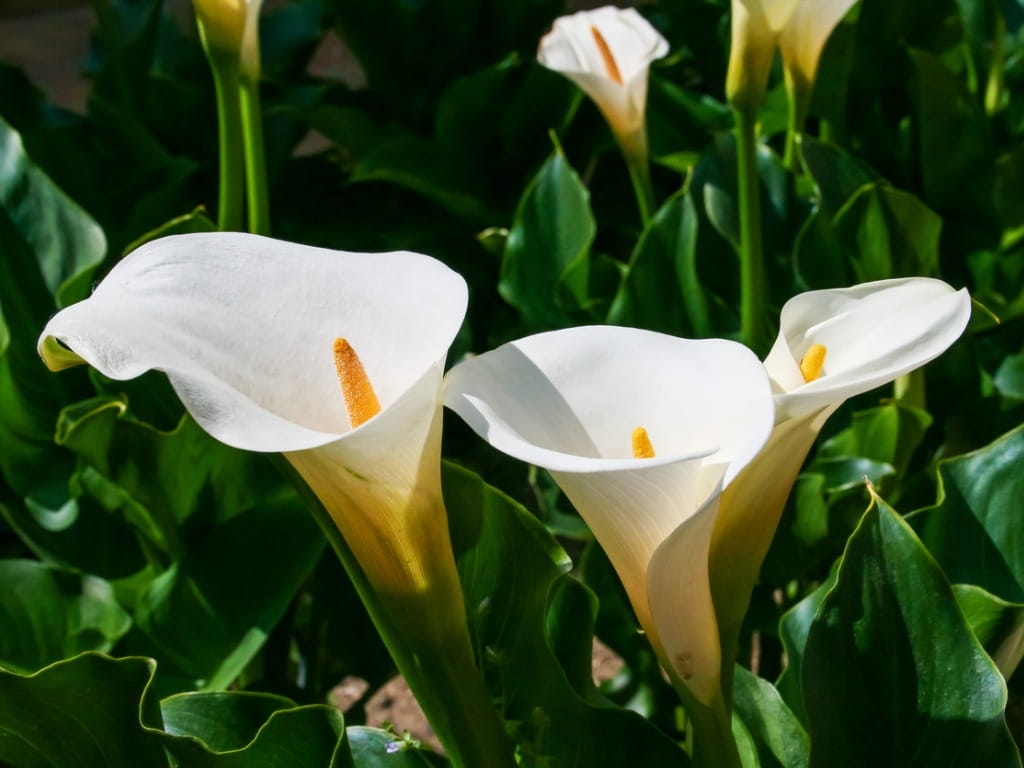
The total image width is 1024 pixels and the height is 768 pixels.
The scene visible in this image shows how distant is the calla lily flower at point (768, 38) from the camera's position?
2.68 feet

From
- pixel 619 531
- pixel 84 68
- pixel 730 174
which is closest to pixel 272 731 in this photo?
pixel 619 531

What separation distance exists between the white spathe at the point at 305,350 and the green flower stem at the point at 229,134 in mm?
421

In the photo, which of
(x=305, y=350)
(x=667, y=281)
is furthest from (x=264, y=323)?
(x=667, y=281)

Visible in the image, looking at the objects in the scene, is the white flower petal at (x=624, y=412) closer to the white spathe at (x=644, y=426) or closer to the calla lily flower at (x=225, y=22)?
the white spathe at (x=644, y=426)

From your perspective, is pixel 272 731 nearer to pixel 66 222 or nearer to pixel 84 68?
pixel 66 222

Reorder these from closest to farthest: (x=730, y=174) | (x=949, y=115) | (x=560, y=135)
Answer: (x=730, y=174), (x=949, y=115), (x=560, y=135)

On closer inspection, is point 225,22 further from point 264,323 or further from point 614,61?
point 264,323

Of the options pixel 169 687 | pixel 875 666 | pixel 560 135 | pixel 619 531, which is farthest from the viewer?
pixel 560 135

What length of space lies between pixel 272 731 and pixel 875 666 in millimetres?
312

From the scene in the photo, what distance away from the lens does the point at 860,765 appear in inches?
23.4

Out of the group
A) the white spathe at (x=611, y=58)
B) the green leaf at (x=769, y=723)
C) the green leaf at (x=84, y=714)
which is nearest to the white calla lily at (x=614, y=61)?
the white spathe at (x=611, y=58)

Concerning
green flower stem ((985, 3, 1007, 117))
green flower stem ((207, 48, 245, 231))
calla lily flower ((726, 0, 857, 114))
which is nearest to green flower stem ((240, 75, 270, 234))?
green flower stem ((207, 48, 245, 231))

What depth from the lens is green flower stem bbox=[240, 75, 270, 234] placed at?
3.15 feet

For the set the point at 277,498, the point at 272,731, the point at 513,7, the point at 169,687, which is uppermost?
the point at 513,7
